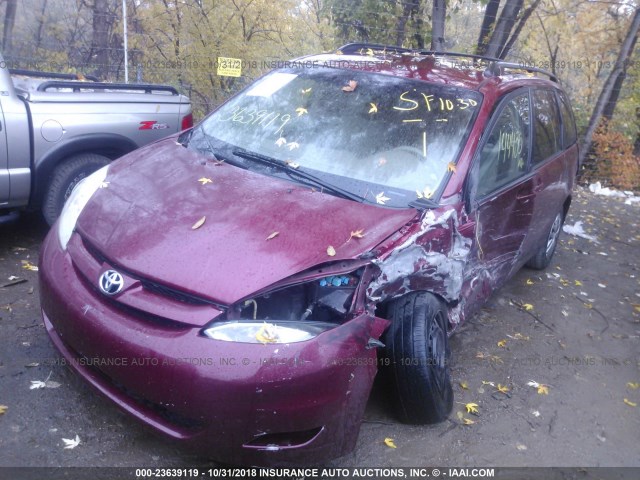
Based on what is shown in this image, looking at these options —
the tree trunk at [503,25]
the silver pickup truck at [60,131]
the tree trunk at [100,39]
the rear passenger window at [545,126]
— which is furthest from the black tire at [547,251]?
the tree trunk at [100,39]

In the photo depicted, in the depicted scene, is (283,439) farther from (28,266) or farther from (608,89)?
(608,89)

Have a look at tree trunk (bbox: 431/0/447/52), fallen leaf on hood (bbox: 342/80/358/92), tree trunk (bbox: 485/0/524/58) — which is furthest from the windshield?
tree trunk (bbox: 485/0/524/58)

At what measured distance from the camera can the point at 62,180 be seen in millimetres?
4758

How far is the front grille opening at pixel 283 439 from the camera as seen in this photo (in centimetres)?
239

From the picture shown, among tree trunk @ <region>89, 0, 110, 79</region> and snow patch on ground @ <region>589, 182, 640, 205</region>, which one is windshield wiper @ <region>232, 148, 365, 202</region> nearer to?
tree trunk @ <region>89, 0, 110, 79</region>

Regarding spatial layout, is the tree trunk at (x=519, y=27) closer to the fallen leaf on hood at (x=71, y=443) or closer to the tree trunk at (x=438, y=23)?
the tree trunk at (x=438, y=23)

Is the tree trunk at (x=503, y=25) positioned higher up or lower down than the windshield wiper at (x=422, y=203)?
higher up

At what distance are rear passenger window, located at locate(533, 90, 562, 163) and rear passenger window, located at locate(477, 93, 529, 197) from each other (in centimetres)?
24

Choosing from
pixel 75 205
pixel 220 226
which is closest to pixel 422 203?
pixel 220 226

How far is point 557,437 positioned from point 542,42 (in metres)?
14.2

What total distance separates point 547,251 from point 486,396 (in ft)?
8.84

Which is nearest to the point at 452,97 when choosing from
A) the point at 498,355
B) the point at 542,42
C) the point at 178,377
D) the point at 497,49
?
the point at 498,355

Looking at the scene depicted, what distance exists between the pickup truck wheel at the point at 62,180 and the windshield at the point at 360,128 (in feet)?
4.78

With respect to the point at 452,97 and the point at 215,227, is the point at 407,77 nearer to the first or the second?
the point at 452,97
